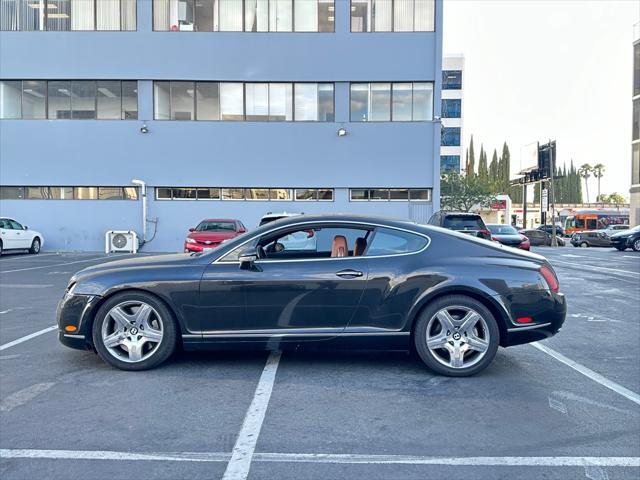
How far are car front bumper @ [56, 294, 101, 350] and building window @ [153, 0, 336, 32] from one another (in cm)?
2087

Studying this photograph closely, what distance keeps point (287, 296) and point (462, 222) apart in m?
9.59

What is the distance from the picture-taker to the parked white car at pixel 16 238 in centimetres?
1895

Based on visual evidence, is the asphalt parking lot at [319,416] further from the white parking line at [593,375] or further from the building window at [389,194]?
the building window at [389,194]

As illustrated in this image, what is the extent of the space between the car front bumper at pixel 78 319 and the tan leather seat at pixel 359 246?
247 cm

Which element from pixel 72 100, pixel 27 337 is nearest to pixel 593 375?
pixel 27 337

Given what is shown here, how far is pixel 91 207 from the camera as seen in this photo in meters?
23.2

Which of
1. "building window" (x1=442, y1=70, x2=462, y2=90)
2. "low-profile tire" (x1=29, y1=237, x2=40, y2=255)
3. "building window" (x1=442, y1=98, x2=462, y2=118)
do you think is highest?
"building window" (x1=442, y1=70, x2=462, y2=90)

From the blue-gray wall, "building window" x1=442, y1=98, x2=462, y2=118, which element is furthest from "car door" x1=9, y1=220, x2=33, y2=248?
"building window" x1=442, y1=98, x2=462, y2=118

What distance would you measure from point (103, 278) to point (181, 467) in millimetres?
2372

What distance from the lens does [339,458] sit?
3188mm

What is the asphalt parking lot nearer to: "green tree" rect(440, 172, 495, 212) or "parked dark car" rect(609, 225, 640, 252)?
"parked dark car" rect(609, 225, 640, 252)

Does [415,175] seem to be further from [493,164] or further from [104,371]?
[493,164]

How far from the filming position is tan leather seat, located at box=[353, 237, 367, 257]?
494 cm

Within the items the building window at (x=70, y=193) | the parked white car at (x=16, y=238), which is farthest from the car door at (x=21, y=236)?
the building window at (x=70, y=193)
